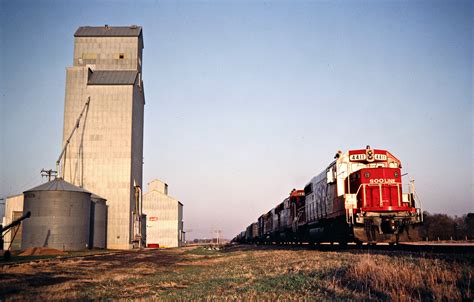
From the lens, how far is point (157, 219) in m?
74.1

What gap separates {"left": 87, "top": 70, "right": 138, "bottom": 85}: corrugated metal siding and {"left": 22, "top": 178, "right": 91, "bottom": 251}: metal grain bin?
17.4 meters

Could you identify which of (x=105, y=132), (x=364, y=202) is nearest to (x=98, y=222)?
(x=105, y=132)

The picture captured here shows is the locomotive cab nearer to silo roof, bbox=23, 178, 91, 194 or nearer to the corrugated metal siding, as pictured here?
silo roof, bbox=23, 178, 91, 194

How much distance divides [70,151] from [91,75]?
37.4ft

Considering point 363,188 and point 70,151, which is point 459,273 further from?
point 70,151

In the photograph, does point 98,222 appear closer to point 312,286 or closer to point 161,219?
point 161,219

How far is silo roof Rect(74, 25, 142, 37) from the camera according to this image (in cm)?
5800

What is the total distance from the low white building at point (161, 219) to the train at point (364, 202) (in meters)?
52.4

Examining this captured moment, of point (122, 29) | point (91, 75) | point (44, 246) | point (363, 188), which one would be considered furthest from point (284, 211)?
point (122, 29)

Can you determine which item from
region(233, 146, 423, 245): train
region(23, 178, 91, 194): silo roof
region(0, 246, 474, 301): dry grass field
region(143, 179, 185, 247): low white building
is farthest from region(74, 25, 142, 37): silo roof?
region(0, 246, 474, 301): dry grass field

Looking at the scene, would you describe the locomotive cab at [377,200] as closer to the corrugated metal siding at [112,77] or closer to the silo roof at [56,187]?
the silo roof at [56,187]

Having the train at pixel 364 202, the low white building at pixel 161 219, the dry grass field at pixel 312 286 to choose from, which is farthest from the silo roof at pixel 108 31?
the dry grass field at pixel 312 286

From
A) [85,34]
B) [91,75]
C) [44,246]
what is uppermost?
[85,34]

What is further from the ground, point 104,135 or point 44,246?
point 104,135
